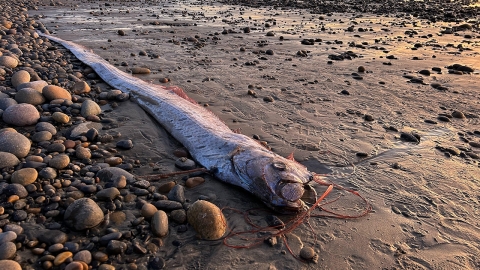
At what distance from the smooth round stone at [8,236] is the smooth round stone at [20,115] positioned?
8.75 ft


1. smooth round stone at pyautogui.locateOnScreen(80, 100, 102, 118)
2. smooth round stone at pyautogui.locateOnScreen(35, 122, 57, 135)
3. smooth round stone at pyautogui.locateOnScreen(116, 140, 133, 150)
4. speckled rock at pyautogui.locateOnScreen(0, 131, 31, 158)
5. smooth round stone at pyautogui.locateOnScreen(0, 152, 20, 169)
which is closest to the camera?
smooth round stone at pyautogui.locateOnScreen(0, 152, 20, 169)

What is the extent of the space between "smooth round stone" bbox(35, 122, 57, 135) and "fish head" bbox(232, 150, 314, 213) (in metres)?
2.81

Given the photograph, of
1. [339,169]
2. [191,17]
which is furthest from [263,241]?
[191,17]

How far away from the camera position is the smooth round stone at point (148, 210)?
3555 millimetres

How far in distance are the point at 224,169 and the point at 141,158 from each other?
3.97 feet

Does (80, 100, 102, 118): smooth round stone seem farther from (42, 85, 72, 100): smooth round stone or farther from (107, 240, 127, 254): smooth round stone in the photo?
(107, 240, 127, 254): smooth round stone

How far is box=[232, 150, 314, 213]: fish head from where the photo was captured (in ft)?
12.2

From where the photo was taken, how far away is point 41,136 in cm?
488

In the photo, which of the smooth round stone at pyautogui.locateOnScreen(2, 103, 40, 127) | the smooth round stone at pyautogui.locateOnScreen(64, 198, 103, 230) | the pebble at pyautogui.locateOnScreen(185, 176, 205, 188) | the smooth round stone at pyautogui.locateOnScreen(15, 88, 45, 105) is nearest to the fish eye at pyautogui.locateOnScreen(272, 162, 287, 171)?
the pebble at pyautogui.locateOnScreen(185, 176, 205, 188)

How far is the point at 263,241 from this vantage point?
3420mm

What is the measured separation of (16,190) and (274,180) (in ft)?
8.68

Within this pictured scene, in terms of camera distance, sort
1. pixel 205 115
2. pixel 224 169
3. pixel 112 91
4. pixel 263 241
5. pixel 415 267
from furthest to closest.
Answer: pixel 112 91, pixel 205 115, pixel 224 169, pixel 263 241, pixel 415 267

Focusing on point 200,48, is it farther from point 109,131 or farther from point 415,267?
point 415,267

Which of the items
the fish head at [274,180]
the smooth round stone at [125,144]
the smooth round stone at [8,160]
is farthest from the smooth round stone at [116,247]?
the smooth round stone at [125,144]
